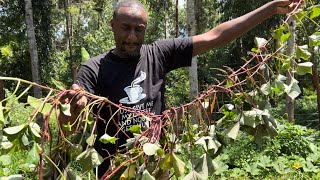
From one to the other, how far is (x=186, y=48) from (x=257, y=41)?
564 millimetres

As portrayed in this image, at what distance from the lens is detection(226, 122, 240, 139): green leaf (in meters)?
1.26

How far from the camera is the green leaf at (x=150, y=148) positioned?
1.05 metres

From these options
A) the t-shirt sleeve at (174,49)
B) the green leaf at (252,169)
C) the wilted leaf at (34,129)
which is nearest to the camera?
the wilted leaf at (34,129)

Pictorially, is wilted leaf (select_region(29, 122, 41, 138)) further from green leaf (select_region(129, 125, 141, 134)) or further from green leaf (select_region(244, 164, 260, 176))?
green leaf (select_region(244, 164, 260, 176))

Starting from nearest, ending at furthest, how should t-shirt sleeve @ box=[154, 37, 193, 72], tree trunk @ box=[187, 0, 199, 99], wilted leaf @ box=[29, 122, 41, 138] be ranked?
wilted leaf @ box=[29, 122, 41, 138]
t-shirt sleeve @ box=[154, 37, 193, 72]
tree trunk @ box=[187, 0, 199, 99]

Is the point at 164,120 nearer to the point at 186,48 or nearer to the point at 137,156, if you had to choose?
the point at 137,156

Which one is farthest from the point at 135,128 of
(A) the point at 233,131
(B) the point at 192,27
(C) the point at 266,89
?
(B) the point at 192,27

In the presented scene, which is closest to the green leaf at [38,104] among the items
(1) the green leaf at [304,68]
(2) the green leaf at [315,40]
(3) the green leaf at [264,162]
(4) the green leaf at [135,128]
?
(4) the green leaf at [135,128]

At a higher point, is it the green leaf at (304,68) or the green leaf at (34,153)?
the green leaf at (304,68)

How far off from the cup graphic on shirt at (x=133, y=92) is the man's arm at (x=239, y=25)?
0.41 metres

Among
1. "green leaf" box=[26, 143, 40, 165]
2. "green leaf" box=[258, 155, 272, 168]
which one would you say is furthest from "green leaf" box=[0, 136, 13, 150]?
"green leaf" box=[258, 155, 272, 168]

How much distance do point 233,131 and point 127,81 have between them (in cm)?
71

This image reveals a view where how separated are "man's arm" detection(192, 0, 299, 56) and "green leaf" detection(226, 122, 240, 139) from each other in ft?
2.51

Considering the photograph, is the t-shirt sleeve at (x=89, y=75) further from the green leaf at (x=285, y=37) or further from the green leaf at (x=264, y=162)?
the green leaf at (x=264, y=162)
